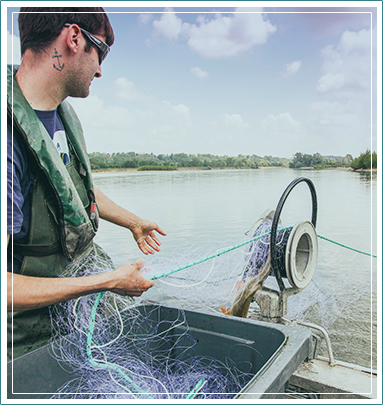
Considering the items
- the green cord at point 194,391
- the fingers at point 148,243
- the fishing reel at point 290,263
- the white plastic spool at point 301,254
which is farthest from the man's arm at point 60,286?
the white plastic spool at point 301,254

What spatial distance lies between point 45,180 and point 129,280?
Result: 63 cm

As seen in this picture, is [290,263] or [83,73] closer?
[83,73]

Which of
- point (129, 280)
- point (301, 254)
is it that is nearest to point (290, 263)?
point (301, 254)

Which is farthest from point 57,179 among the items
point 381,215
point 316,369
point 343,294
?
point 343,294

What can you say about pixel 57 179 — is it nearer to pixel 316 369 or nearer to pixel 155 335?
pixel 155 335

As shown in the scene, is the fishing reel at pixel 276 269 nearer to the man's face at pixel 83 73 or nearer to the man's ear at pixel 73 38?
the man's face at pixel 83 73

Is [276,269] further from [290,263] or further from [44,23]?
[44,23]

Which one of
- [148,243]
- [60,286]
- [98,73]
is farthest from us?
[148,243]

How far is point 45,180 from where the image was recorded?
1.65 m

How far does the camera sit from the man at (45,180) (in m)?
1.52

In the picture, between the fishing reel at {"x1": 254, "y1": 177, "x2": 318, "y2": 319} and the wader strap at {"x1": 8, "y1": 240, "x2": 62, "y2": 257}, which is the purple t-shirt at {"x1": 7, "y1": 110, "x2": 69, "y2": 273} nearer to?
the wader strap at {"x1": 8, "y1": 240, "x2": 62, "y2": 257}

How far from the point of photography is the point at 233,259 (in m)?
2.93

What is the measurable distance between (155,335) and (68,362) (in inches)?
23.3

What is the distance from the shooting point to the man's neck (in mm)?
1658
